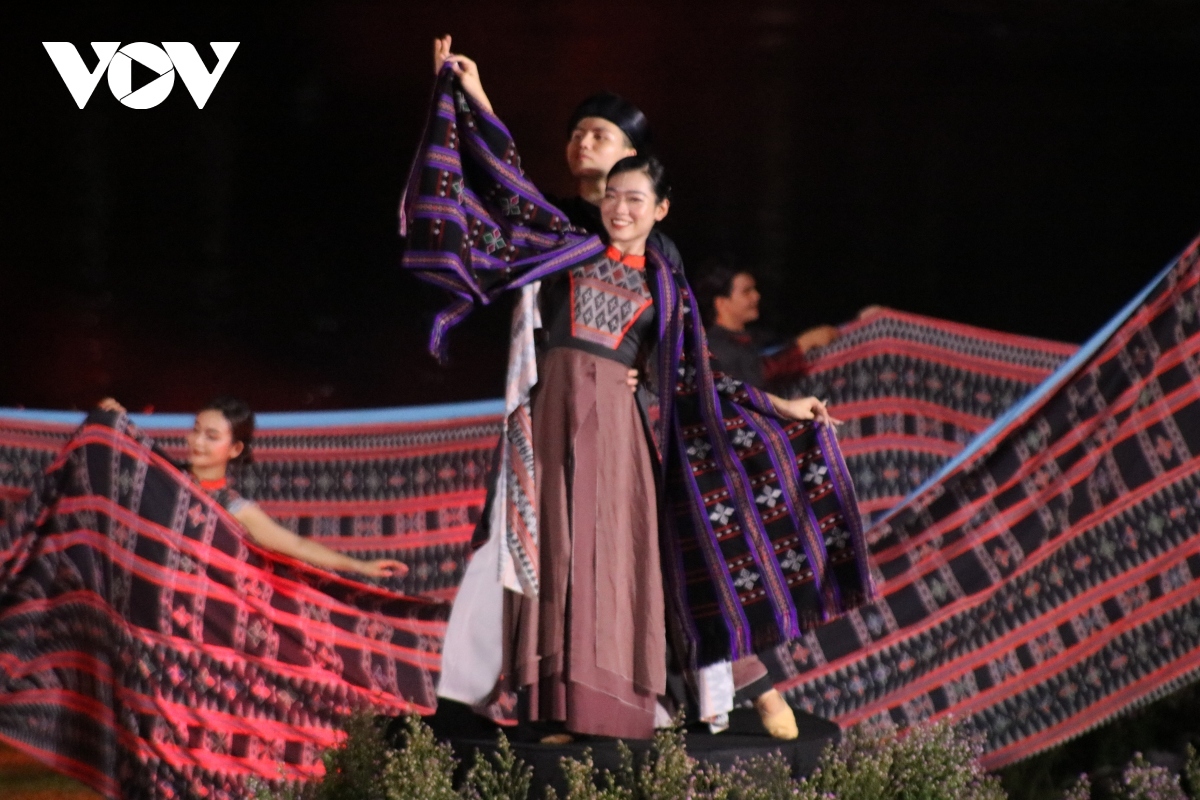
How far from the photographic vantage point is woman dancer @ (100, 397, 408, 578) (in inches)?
136

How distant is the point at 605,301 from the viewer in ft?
8.68

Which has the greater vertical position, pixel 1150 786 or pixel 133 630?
pixel 133 630

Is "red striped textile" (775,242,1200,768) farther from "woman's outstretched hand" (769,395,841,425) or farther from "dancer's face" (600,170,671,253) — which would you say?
"dancer's face" (600,170,671,253)

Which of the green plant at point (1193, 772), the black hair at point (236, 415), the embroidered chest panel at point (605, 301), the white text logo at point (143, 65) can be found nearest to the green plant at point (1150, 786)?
the green plant at point (1193, 772)

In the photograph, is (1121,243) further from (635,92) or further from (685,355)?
(685,355)

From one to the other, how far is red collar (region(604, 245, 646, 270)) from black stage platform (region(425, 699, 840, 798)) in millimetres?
869

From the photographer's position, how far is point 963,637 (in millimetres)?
3562

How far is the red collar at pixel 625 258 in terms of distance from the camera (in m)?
2.66

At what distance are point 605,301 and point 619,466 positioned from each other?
0.30 metres

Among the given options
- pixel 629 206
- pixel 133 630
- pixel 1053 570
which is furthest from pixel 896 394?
pixel 133 630

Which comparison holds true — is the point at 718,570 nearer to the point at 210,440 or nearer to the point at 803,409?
the point at 803,409

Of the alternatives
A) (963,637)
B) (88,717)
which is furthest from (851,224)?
(88,717)

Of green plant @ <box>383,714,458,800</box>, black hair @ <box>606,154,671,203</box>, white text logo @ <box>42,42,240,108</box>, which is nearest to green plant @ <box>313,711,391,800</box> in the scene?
green plant @ <box>383,714,458,800</box>

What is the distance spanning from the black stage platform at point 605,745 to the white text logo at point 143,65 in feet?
6.64
